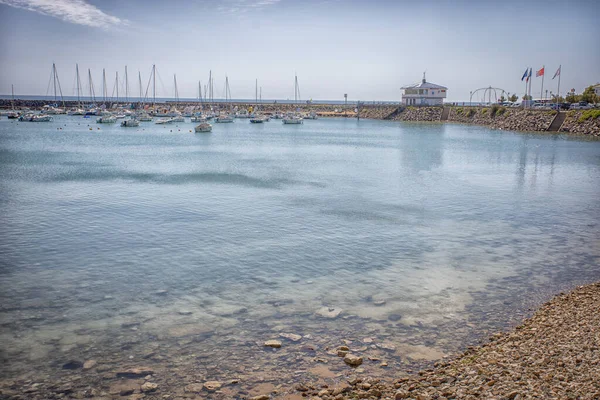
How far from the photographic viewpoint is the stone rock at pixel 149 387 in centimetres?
1108

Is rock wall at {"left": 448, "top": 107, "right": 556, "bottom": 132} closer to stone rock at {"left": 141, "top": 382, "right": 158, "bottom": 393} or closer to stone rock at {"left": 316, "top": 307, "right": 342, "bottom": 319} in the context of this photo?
stone rock at {"left": 316, "top": 307, "right": 342, "bottom": 319}

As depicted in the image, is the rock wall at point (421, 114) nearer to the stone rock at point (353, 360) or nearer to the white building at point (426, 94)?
the white building at point (426, 94)

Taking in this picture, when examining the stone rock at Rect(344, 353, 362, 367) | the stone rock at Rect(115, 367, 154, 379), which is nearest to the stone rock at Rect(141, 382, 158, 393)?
the stone rock at Rect(115, 367, 154, 379)

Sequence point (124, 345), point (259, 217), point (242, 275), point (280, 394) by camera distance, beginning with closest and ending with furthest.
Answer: point (280, 394) < point (124, 345) < point (242, 275) < point (259, 217)

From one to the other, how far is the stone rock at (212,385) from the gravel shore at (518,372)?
2.25 meters

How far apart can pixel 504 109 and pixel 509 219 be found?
104963 mm

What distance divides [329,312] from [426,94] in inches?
5684

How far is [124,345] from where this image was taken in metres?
13.2

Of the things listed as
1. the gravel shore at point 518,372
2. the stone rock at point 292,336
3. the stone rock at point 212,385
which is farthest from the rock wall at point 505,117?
the stone rock at point 212,385

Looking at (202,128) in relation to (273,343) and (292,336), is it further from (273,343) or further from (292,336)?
(273,343)

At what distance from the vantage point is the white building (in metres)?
148

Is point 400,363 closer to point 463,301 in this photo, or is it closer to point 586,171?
point 463,301

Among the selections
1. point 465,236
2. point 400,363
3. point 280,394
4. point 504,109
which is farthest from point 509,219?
point 504,109

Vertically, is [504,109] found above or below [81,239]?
above
